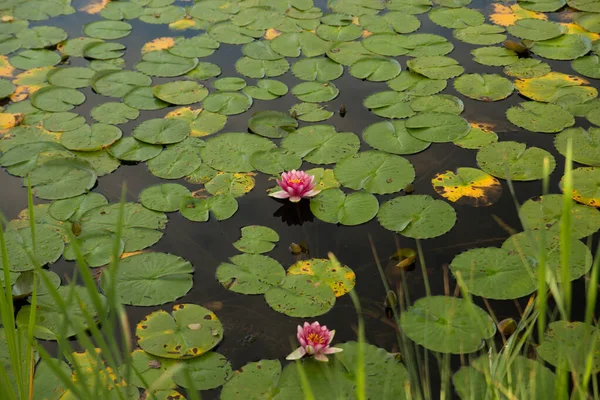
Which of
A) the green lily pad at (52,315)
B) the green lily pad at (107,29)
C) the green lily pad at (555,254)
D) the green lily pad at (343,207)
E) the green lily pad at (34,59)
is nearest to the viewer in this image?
the green lily pad at (52,315)

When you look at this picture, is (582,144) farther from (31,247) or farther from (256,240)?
(31,247)

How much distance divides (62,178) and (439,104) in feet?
6.09

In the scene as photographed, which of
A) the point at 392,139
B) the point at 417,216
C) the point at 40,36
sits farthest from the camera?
the point at 40,36

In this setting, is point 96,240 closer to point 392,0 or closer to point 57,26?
point 57,26

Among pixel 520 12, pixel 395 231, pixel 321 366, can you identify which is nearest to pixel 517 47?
pixel 520 12

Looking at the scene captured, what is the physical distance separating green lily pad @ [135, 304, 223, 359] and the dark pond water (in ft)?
0.16

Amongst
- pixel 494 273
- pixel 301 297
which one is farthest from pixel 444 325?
pixel 301 297

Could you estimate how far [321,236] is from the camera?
2725 mm

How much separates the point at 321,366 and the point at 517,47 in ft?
8.17

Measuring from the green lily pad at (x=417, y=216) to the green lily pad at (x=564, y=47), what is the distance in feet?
5.14

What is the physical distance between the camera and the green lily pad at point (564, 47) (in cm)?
385

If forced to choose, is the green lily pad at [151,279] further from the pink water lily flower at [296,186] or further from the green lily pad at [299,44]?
the green lily pad at [299,44]

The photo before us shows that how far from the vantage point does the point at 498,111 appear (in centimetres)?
343

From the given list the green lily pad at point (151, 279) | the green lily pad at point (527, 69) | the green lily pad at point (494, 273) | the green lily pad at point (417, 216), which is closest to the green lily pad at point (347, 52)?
the green lily pad at point (527, 69)
